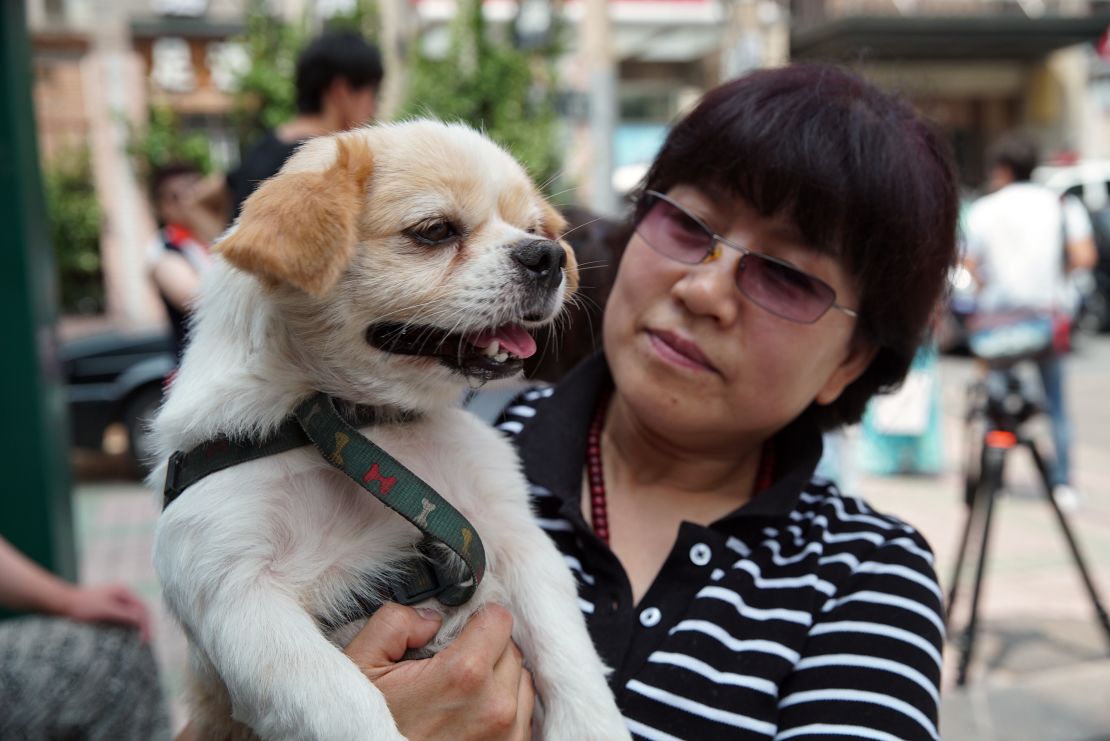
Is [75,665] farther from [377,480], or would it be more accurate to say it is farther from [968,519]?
[968,519]

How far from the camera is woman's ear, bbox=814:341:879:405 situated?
1937 millimetres

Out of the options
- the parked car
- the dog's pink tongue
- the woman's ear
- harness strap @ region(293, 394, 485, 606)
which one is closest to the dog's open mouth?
the dog's pink tongue

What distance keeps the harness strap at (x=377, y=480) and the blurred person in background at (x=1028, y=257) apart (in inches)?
211

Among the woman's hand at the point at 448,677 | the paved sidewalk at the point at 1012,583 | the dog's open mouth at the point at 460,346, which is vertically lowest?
the paved sidewalk at the point at 1012,583

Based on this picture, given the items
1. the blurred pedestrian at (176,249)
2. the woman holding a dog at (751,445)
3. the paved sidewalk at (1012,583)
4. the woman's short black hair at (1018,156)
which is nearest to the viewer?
the woman holding a dog at (751,445)

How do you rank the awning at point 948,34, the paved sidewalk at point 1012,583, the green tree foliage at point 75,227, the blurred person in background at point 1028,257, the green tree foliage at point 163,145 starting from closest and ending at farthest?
1. the paved sidewalk at point 1012,583
2. the blurred person in background at point 1028,257
3. the green tree foliage at point 163,145
4. the green tree foliage at point 75,227
5. the awning at point 948,34

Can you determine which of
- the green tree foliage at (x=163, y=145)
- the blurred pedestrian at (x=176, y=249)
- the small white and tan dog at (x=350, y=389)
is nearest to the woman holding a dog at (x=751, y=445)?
the small white and tan dog at (x=350, y=389)

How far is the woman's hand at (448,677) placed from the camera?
136 cm

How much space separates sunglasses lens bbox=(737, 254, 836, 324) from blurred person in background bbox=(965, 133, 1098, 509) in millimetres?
4709

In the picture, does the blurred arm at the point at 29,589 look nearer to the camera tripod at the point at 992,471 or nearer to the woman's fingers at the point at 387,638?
the woman's fingers at the point at 387,638

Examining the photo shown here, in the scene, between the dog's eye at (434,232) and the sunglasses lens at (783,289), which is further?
the sunglasses lens at (783,289)

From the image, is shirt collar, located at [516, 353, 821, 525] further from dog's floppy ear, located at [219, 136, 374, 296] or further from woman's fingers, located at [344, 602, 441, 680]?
dog's floppy ear, located at [219, 136, 374, 296]

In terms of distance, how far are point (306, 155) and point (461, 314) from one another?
42 cm

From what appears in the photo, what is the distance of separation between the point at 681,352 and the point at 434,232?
0.54 metres
